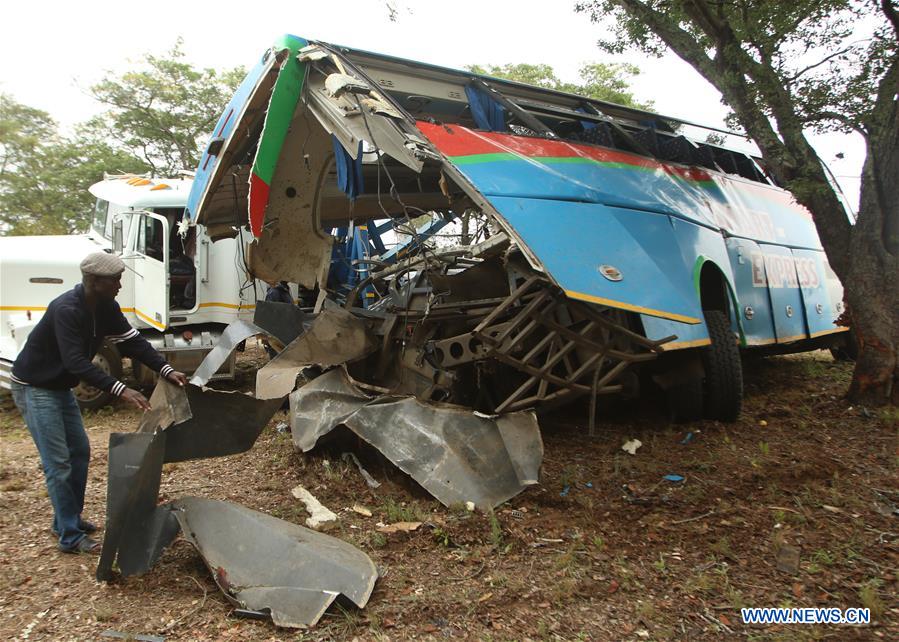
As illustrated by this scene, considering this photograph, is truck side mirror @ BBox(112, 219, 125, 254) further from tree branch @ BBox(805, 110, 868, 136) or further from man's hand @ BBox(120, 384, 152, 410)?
tree branch @ BBox(805, 110, 868, 136)

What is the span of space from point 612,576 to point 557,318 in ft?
6.47

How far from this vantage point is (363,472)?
179 inches

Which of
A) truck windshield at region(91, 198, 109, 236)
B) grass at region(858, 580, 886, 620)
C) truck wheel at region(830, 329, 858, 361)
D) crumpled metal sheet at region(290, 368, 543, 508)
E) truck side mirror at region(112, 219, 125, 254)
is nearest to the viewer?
grass at region(858, 580, 886, 620)

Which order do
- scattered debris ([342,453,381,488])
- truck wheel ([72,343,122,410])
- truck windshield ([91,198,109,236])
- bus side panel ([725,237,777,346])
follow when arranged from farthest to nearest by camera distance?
truck windshield ([91,198,109,236]) < truck wheel ([72,343,122,410]) < bus side panel ([725,237,777,346]) < scattered debris ([342,453,381,488])

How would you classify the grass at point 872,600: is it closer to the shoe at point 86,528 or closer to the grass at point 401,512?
the grass at point 401,512

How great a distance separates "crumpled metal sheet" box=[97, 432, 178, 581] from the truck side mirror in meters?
5.53

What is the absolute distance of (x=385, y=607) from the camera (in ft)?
9.59

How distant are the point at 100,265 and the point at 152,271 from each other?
4513 mm

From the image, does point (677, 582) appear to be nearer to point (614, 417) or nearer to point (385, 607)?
point (385, 607)

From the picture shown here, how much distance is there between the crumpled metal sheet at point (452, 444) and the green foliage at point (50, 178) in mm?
17347

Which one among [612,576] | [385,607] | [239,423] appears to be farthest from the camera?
[239,423]

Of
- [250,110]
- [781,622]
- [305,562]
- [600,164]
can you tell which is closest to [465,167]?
[600,164]

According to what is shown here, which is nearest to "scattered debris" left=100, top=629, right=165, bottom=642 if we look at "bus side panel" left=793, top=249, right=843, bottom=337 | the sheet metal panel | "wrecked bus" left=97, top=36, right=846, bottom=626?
"wrecked bus" left=97, top=36, right=846, bottom=626

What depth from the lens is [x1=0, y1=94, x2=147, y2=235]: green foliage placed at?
18.8 meters
